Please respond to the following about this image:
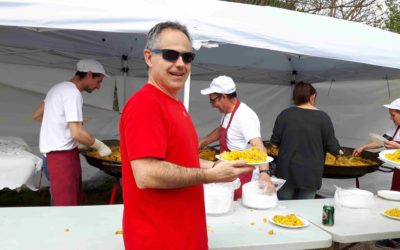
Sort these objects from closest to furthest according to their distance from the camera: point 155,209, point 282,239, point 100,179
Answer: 1. point 155,209
2. point 282,239
3. point 100,179

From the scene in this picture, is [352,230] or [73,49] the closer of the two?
[352,230]

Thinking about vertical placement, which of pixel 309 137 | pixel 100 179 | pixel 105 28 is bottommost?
pixel 100 179

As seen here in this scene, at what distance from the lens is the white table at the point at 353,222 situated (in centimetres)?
243

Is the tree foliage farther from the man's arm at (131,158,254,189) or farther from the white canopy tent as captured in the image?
the man's arm at (131,158,254,189)

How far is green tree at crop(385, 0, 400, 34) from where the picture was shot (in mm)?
12006

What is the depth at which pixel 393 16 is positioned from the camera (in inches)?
484

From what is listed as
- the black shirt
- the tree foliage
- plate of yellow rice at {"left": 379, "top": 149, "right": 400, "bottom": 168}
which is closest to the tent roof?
the black shirt

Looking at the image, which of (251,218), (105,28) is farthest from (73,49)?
(251,218)

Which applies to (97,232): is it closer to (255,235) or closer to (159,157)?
(255,235)

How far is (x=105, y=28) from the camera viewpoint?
2.84 metres

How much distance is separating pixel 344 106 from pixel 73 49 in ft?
14.3

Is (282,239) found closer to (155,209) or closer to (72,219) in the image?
(155,209)

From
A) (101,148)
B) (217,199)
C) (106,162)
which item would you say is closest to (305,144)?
(217,199)

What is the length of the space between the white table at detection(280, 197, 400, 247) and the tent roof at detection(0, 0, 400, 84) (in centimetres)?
125
